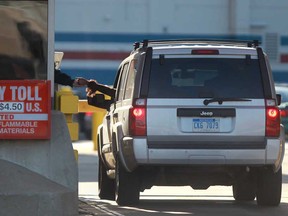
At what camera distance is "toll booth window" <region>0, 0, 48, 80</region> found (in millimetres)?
10734

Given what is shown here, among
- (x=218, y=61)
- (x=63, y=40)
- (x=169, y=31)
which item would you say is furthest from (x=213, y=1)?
(x=218, y=61)

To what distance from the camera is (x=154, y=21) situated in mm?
33469

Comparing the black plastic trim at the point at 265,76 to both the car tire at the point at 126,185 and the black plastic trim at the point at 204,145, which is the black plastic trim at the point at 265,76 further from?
the car tire at the point at 126,185

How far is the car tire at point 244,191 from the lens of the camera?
1259 cm

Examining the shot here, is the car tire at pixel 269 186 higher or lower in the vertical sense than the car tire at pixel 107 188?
higher

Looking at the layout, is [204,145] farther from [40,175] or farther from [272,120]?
[40,175]

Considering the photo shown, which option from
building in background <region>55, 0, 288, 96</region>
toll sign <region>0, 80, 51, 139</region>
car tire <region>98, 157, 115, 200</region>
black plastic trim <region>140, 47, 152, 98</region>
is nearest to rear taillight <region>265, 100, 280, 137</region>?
black plastic trim <region>140, 47, 152, 98</region>

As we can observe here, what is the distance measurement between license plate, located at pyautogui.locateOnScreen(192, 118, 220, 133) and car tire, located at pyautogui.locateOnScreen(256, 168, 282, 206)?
0.98 m

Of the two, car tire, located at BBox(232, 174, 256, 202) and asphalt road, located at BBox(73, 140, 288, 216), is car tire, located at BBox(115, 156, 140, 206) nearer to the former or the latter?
asphalt road, located at BBox(73, 140, 288, 216)

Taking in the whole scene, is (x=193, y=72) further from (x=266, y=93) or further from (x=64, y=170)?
(x=64, y=170)

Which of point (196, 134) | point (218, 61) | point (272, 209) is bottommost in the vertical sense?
point (272, 209)

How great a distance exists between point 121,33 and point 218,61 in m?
22.4

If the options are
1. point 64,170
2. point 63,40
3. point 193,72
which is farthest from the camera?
point 63,40

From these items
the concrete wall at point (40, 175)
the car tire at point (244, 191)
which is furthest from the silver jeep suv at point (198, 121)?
the concrete wall at point (40, 175)
